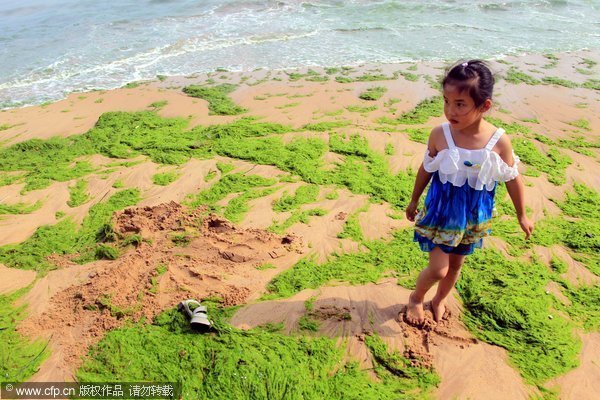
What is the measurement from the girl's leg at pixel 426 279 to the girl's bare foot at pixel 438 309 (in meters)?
0.11

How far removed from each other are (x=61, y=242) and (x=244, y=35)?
9791 millimetres

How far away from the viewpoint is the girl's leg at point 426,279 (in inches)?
106

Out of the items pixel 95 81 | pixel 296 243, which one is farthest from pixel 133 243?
pixel 95 81

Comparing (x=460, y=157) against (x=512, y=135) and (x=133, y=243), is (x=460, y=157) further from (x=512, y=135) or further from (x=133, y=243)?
(x=512, y=135)

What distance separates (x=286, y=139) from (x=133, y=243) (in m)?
2.95

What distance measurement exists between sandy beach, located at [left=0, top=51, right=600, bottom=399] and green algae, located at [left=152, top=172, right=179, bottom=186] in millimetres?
34

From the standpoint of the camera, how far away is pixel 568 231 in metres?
4.15

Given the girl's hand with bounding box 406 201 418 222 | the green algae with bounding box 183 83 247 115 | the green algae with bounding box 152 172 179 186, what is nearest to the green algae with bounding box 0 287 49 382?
the green algae with bounding box 152 172 179 186

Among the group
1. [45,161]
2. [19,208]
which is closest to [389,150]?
[19,208]

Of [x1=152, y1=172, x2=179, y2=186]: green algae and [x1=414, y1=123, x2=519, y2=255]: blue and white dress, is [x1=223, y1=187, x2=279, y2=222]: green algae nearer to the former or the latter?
[x1=152, y1=172, x2=179, y2=186]: green algae

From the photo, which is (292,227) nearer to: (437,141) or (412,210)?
(412,210)

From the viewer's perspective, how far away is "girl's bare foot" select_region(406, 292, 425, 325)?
3119 millimetres

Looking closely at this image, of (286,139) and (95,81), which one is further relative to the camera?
(95,81)

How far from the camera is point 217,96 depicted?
7887mm
